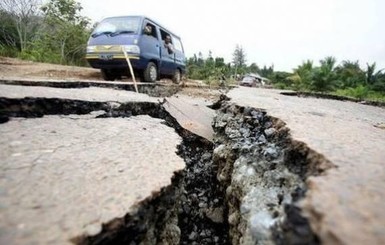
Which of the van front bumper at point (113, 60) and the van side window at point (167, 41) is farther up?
the van side window at point (167, 41)

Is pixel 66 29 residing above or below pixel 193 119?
above

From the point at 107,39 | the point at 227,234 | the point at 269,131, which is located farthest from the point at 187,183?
the point at 107,39

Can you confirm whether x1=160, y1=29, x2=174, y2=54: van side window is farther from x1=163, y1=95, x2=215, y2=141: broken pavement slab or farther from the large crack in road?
the large crack in road

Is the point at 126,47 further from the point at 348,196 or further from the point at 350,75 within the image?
the point at 350,75

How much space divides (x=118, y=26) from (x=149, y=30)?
62cm

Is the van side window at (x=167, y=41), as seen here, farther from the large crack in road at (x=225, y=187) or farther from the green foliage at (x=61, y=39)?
the green foliage at (x=61, y=39)

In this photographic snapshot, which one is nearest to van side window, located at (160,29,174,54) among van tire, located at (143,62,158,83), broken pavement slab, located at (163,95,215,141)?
van tire, located at (143,62,158,83)

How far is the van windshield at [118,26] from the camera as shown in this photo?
5833 millimetres

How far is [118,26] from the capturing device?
6004 millimetres

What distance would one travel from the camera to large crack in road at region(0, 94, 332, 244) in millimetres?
903

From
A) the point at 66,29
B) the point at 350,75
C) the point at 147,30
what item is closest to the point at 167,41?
the point at 147,30

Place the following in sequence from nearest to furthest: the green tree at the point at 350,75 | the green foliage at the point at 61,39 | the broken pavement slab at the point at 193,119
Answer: the broken pavement slab at the point at 193,119 < the green foliage at the point at 61,39 < the green tree at the point at 350,75

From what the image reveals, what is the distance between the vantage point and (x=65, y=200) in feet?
3.02

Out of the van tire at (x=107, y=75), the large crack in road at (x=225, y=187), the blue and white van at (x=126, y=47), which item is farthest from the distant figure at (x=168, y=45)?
the large crack in road at (x=225, y=187)
